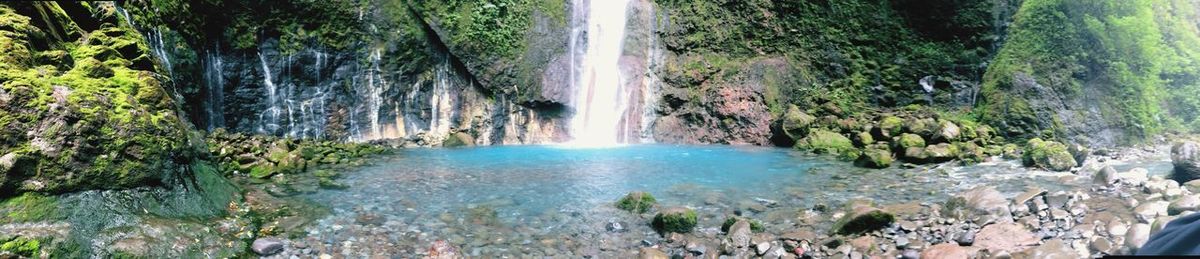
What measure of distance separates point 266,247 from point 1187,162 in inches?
482

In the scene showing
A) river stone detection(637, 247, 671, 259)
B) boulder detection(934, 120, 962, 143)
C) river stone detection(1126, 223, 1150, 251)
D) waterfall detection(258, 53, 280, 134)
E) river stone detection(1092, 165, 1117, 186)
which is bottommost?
river stone detection(637, 247, 671, 259)

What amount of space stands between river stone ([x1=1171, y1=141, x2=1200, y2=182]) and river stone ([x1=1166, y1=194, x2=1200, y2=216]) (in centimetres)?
303

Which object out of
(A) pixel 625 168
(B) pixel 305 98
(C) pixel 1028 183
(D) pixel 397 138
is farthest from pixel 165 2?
(C) pixel 1028 183

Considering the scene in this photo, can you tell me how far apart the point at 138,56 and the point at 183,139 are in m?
2.12

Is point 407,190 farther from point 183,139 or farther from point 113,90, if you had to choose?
point 113,90

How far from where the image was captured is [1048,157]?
11352 mm

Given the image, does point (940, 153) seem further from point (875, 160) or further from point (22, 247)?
point (22, 247)

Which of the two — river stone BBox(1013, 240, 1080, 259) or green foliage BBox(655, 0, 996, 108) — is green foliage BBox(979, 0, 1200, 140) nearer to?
green foliage BBox(655, 0, 996, 108)

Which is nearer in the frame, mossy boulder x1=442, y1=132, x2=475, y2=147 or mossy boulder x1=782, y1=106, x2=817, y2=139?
mossy boulder x1=782, y1=106, x2=817, y2=139

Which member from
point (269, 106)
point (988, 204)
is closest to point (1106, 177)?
point (988, 204)

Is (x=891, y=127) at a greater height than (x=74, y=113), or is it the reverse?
(x=74, y=113)

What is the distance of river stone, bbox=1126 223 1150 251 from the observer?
17.4 feet

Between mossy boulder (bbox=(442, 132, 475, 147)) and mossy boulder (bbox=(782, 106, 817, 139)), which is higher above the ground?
mossy boulder (bbox=(782, 106, 817, 139))

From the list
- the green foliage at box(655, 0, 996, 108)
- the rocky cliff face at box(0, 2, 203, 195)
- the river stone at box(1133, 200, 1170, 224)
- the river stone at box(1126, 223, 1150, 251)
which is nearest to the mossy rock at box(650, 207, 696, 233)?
the river stone at box(1126, 223, 1150, 251)
